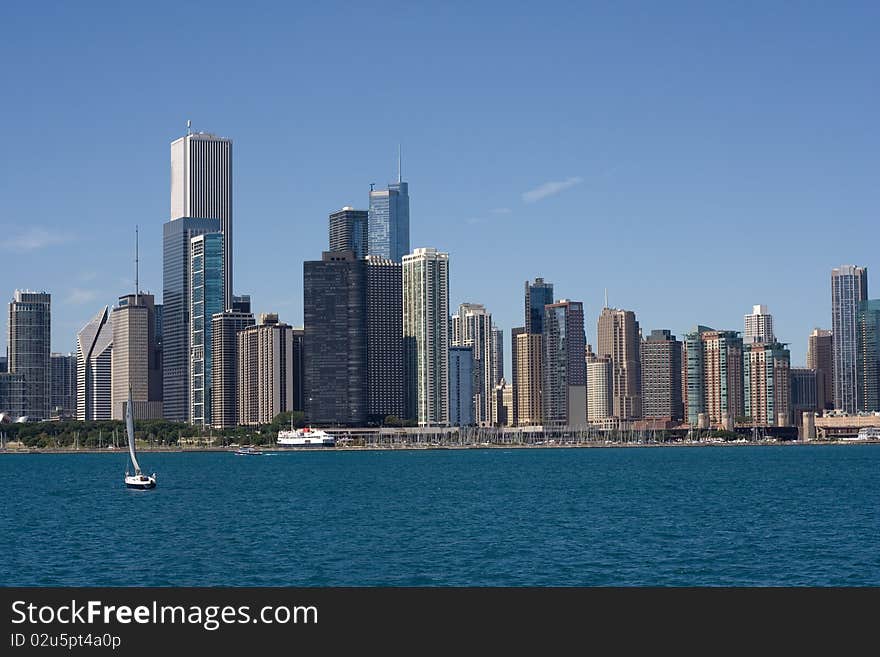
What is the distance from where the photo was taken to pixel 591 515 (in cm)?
10294

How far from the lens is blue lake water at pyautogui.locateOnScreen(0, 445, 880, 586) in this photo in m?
66.0

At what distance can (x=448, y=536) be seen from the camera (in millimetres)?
85938

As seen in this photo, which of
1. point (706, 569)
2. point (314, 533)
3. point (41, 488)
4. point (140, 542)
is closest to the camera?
point (706, 569)

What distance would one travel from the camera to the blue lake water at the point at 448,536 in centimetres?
6600
